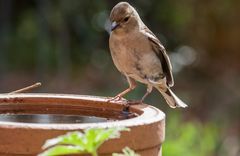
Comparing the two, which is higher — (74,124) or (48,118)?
(74,124)

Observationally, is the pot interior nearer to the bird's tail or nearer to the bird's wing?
the bird's wing

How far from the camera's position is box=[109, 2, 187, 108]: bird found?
419 cm

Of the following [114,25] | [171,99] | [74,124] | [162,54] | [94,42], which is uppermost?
[74,124]

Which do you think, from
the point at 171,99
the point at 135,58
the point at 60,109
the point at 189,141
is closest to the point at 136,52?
the point at 135,58

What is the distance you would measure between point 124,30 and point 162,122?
193 cm

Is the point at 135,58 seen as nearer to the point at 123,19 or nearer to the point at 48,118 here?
the point at 123,19

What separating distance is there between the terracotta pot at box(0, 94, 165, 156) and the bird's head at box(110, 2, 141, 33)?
1.43m

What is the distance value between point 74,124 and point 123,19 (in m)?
2.18

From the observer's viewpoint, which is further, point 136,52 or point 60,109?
point 136,52

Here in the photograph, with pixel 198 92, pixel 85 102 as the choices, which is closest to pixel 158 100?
pixel 198 92

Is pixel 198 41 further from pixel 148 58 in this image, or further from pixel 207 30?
pixel 148 58

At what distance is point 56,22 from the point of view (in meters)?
9.50

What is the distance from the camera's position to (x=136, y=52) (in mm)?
4215

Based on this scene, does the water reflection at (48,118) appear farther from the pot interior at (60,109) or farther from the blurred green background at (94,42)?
the blurred green background at (94,42)
